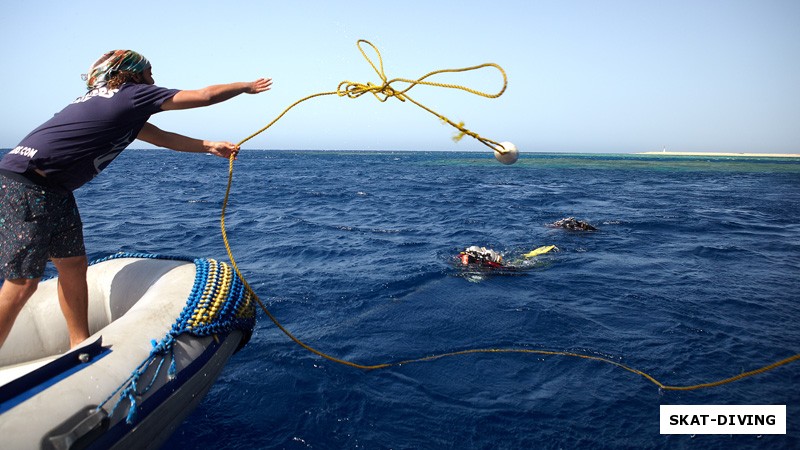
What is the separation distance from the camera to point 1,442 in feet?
7.03

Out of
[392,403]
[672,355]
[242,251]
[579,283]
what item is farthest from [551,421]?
[242,251]

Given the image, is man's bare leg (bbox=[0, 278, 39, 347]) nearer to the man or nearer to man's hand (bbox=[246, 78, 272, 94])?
the man

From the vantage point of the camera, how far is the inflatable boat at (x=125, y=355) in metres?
2.37

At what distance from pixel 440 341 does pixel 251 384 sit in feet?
7.18

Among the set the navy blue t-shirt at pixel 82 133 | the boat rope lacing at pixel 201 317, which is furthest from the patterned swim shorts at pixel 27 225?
the boat rope lacing at pixel 201 317

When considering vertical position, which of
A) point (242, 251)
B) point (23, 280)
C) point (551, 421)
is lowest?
point (551, 421)

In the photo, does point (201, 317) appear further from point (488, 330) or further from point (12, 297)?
point (488, 330)

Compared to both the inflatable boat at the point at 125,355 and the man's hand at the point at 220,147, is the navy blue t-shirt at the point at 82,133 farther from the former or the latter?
the inflatable boat at the point at 125,355

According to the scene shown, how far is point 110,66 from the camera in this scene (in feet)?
10.1

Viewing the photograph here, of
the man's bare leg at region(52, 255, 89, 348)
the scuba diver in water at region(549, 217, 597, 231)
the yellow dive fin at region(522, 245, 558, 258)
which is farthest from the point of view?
the scuba diver in water at region(549, 217, 597, 231)

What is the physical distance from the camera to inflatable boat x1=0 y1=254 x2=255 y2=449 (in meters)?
2.37

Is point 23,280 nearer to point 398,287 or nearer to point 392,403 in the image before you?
point 392,403

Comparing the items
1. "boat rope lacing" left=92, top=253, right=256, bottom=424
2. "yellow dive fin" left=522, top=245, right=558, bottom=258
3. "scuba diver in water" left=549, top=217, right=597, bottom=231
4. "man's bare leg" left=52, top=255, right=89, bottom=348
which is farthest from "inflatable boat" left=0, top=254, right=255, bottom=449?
"scuba diver in water" left=549, top=217, right=597, bottom=231

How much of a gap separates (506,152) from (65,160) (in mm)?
3891
